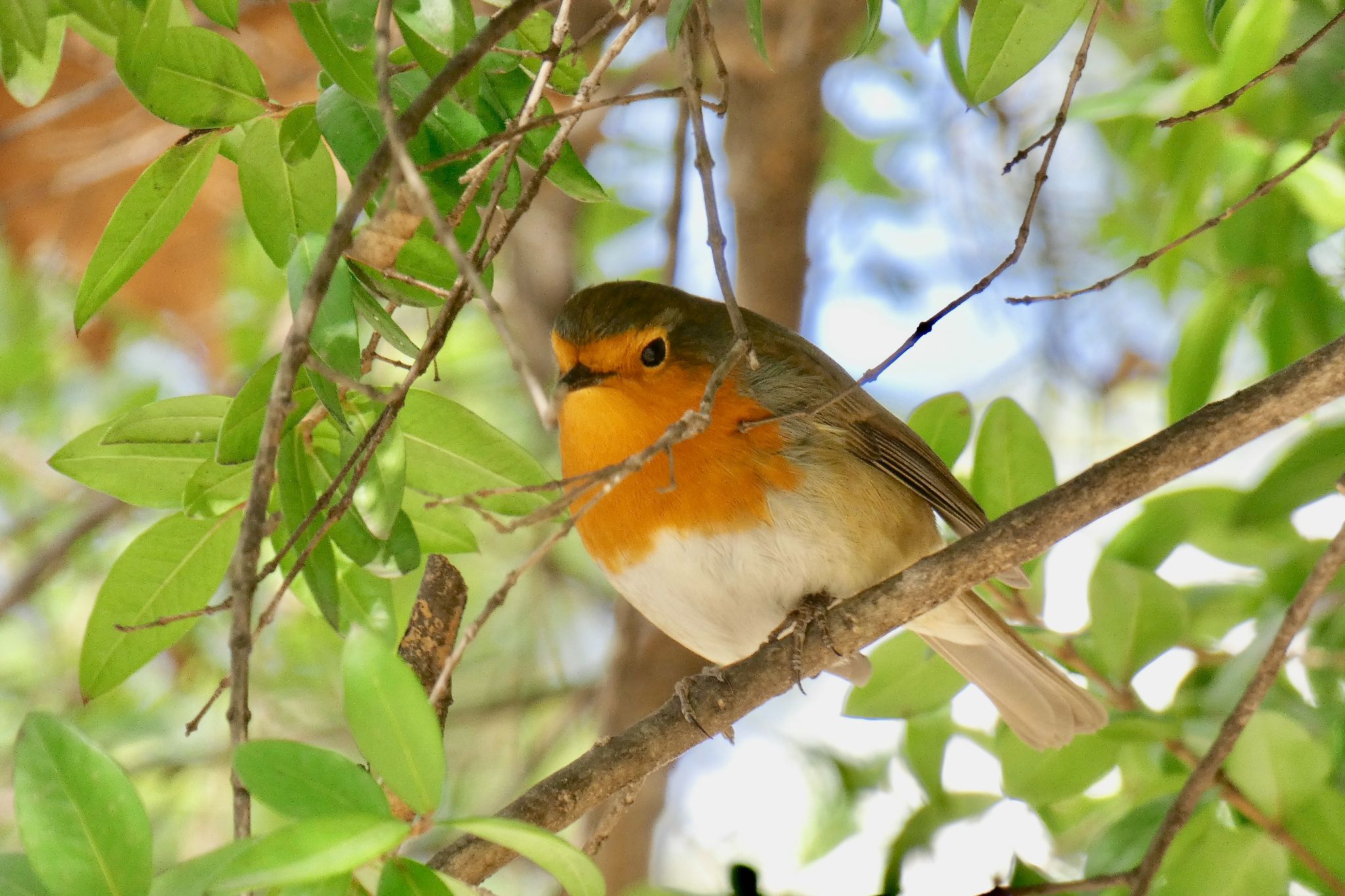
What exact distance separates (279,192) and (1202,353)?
7.78 feet

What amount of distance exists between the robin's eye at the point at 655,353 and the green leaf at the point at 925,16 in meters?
1.41

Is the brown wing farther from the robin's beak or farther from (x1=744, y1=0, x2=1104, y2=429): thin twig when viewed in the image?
(x1=744, y1=0, x2=1104, y2=429): thin twig

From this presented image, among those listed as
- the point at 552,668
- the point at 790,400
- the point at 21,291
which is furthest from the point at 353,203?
the point at 21,291

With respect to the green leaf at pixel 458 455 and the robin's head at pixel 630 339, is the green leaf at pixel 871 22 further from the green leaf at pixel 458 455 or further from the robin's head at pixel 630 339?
the robin's head at pixel 630 339

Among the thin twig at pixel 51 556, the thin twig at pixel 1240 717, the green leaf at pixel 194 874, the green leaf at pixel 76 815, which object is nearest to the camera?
the green leaf at pixel 194 874

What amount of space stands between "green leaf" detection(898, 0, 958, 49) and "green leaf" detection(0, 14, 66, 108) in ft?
4.35

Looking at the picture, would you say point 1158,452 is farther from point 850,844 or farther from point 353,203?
point 850,844

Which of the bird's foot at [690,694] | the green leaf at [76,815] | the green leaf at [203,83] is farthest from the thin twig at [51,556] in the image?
the green leaf at [76,815]

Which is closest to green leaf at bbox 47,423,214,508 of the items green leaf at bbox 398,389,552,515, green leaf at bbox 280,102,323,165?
green leaf at bbox 398,389,552,515

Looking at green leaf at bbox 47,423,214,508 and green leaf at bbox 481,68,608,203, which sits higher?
green leaf at bbox 481,68,608,203

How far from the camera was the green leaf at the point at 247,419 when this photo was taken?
1935 mm

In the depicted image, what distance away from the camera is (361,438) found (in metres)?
1.99

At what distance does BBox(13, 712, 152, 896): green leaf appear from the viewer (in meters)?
1.58

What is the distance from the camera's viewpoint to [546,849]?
1549mm
